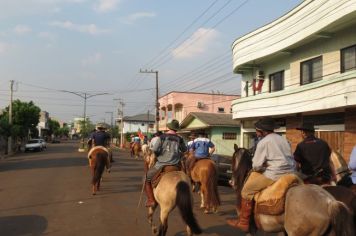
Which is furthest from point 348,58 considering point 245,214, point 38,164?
point 38,164

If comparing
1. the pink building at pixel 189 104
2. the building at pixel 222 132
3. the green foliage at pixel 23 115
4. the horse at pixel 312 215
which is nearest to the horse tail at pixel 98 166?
the horse at pixel 312 215

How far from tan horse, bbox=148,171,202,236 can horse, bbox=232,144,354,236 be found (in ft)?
5.13

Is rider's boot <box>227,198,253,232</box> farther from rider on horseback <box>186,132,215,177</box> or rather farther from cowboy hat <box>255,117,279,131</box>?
rider on horseback <box>186,132,215,177</box>

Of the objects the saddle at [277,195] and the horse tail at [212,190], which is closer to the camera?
Answer: the saddle at [277,195]

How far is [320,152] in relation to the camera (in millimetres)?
7207

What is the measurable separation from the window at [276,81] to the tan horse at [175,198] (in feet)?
56.8

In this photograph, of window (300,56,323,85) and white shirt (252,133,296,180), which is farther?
window (300,56,323,85)

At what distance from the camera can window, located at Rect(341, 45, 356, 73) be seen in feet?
58.7

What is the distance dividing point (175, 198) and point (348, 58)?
522 inches

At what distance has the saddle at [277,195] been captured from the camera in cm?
620

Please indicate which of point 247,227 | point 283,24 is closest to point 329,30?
point 283,24

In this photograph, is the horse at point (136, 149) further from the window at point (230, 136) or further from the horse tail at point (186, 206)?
the horse tail at point (186, 206)

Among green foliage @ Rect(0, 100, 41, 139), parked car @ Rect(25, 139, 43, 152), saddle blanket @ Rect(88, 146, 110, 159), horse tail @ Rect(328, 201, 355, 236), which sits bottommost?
parked car @ Rect(25, 139, 43, 152)

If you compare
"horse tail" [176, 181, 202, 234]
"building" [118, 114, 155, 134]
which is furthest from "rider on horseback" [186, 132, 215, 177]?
"building" [118, 114, 155, 134]
